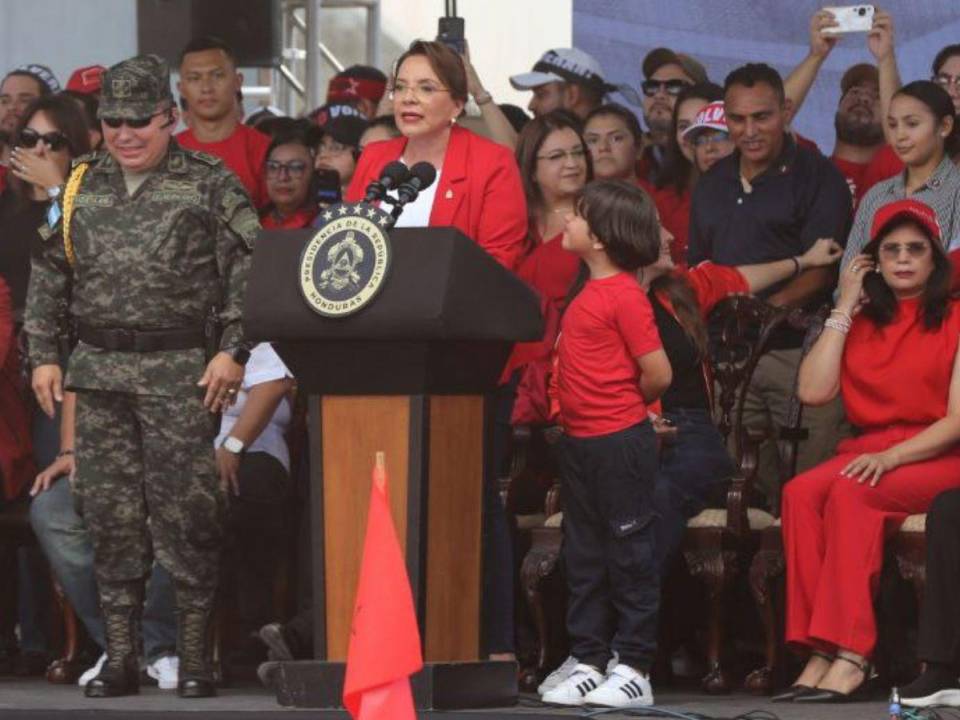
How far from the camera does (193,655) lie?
288 inches

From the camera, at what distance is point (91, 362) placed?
7.17 metres

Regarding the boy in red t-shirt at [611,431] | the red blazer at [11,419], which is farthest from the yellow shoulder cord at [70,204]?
the boy in red t-shirt at [611,431]

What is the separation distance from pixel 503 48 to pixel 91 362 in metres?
7.12

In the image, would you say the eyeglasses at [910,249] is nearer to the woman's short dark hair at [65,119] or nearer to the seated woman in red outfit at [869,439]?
the seated woman in red outfit at [869,439]

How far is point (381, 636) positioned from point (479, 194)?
2229 millimetres

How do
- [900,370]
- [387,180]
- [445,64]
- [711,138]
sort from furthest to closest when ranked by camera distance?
[711,138], [900,370], [445,64], [387,180]

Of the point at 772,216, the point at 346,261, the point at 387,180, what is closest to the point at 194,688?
the point at 346,261

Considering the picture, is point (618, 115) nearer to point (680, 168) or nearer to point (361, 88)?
point (680, 168)

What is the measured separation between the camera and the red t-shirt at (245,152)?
927 cm

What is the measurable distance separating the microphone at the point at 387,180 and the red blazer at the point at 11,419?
8.15 ft

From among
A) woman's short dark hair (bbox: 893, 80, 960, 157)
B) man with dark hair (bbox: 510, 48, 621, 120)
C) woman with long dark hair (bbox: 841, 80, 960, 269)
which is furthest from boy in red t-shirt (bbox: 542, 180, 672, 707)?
man with dark hair (bbox: 510, 48, 621, 120)

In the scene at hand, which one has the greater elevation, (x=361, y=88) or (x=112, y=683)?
(x=361, y=88)

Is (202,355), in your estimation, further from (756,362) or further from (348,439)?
(756,362)

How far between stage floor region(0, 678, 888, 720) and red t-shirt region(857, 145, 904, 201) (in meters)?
2.28
